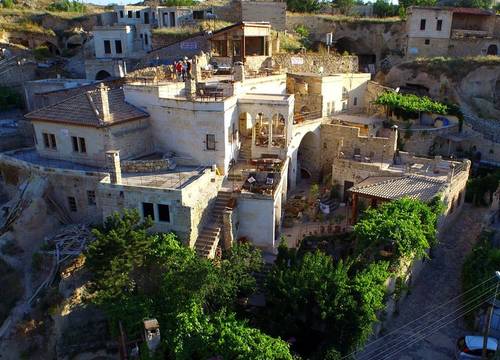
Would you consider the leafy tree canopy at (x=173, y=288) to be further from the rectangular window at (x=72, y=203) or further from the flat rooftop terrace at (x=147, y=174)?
the rectangular window at (x=72, y=203)

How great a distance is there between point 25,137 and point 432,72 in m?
37.5

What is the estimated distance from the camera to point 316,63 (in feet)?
148

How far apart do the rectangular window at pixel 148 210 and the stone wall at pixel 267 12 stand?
113 feet

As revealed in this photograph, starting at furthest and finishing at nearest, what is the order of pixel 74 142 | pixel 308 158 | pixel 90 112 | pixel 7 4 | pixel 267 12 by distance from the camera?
1. pixel 7 4
2. pixel 267 12
3. pixel 308 158
4. pixel 74 142
5. pixel 90 112

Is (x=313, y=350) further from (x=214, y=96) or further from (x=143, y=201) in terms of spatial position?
(x=214, y=96)

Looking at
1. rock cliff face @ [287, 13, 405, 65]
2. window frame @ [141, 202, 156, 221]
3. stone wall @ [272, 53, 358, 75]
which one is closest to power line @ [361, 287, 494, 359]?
window frame @ [141, 202, 156, 221]

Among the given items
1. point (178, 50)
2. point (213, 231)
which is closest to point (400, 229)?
point (213, 231)

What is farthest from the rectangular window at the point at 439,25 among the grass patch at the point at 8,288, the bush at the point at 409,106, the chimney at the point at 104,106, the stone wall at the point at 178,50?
the grass patch at the point at 8,288

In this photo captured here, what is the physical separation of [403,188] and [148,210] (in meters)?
15.1

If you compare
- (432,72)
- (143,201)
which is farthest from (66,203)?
(432,72)

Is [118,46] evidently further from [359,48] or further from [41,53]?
[359,48]

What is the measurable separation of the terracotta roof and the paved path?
18.9 m

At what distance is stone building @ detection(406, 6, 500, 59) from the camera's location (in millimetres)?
48188

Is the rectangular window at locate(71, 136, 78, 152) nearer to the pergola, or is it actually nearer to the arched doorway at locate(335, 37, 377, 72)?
the pergola
